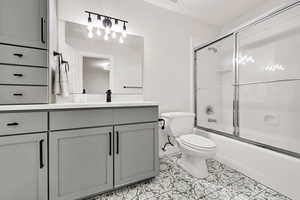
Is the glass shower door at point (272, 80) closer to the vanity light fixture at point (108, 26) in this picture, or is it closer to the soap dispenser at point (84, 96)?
the vanity light fixture at point (108, 26)

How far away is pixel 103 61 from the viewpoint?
1.90m

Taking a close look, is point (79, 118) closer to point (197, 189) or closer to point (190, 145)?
point (190, 145)

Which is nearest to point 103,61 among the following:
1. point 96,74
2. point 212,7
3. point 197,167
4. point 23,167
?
point 96,74

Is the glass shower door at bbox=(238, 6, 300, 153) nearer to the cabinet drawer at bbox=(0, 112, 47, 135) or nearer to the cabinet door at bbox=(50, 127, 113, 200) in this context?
the cabinet door at bbox=(50, 127, 113, 200)

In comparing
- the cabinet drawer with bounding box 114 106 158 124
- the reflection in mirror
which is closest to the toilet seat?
the cabinet drawer with bounding box 114 106 158 124

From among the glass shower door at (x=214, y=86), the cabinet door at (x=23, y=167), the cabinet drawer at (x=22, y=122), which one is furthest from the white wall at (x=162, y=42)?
the cabinet door at (x=23, y=167)

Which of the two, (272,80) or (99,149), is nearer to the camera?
(99,149)

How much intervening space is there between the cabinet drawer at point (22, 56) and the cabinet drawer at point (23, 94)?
20cm

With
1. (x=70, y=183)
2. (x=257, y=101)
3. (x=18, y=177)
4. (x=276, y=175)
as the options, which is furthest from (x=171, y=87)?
(x=18, y=177)

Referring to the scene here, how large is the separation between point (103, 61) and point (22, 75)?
0.88 meters

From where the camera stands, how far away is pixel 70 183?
1189 millimetres

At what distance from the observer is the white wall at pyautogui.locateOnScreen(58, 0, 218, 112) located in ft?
6.40

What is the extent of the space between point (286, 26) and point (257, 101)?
109 cm

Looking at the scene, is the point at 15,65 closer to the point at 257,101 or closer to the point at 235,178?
the point at 235,178
